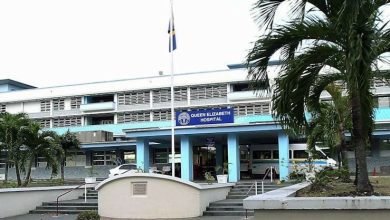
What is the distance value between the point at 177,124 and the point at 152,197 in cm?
1112

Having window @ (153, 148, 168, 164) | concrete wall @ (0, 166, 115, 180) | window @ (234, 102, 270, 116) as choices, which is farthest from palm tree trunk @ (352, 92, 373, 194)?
Result: window @ (234, 102, 270, 116)

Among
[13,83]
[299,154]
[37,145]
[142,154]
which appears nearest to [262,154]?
[299,154]

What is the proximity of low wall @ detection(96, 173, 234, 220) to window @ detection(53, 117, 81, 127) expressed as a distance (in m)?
36.7

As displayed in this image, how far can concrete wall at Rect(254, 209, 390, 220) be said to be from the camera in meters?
7.79

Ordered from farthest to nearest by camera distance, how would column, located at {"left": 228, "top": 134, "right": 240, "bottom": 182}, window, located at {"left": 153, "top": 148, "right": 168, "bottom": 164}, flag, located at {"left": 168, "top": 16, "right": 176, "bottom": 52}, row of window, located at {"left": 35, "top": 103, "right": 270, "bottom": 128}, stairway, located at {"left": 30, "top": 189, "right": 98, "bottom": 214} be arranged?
1. row of window, located at {"left": 35, "top": 103, "right": 270, "bottom": 128}
2. window, located at {"left": 153, "top": 148, "right": 168, "bottom": 164}
3. column, located at {"left": 228, "top": 134, "right": 240, "bottom": 182}
4. flag, located at {"left": 168, "top": 16, "right": 176, "bottom": 52}
5. stairway, located at {"left": 30, "top": 189, "right": 98, "bottom": 214}

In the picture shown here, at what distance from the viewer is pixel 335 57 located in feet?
30.2

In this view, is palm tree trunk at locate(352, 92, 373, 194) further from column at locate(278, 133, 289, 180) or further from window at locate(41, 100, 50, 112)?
window at locate(41, 100, 50, 112)

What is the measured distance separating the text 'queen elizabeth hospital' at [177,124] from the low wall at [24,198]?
27.6 ft

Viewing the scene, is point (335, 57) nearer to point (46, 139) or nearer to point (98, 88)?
point (46, 139)

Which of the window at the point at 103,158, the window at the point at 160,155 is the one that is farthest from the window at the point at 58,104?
the window at the point at 160,155

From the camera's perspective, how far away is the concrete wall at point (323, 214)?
7789mm

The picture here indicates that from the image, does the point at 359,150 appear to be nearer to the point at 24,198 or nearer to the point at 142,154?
the point at 24,198

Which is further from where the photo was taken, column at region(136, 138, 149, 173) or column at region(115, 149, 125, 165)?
column at region(115, 149, 125, 165)

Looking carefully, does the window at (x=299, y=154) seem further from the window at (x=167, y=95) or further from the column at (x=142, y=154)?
the window at (x=167, y=95)
